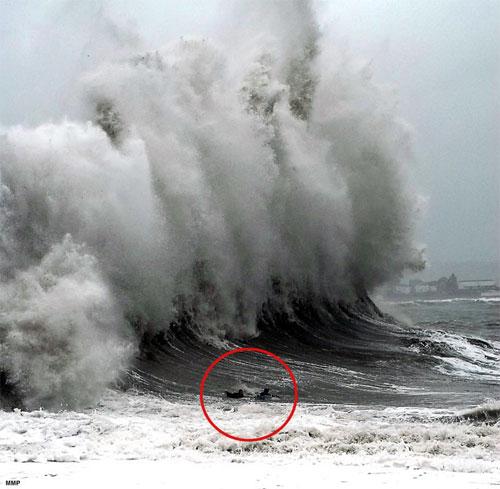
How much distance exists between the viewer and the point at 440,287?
82.9 meters

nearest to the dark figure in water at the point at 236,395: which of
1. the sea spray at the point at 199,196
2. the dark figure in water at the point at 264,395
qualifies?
the dark figure in water at the point at 264,395

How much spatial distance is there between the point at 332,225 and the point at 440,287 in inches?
2404

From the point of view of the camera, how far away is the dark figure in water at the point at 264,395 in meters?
11.9

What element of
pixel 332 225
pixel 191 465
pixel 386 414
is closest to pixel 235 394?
pixel 386 414

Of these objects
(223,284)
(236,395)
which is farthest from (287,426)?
(223,284)

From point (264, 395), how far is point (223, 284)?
6802 millimetres

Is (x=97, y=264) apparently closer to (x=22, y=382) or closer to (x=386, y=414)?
(x=22, y=382)

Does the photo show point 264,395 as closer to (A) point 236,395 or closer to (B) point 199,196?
(A) point 236,395

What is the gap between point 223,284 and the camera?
61.1 ft

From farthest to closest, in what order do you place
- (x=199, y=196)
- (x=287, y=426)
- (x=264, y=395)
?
(x=199, y=196), (x=264, y=395), (x=287, y=426)

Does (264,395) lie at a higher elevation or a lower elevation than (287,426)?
higher

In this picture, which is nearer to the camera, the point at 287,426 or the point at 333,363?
the point at 287,426

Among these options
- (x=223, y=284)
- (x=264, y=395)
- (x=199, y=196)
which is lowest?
(x=264, y=395)

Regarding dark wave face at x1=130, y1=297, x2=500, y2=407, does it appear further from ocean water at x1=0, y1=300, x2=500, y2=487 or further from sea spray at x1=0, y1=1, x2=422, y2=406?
sea spray at x1=0, y1=1, x2=422, y2=406
